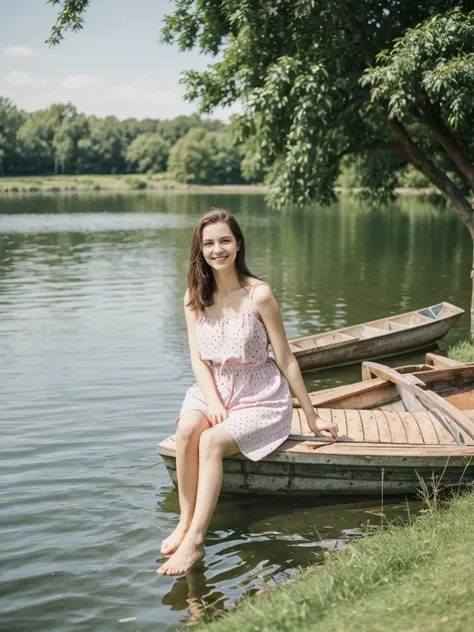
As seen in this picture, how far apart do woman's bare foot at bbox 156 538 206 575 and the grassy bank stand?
373 feet

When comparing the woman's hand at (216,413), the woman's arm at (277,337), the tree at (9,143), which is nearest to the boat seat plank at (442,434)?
the woman's arm at (277,337)

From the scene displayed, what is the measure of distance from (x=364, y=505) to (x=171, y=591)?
2.33m

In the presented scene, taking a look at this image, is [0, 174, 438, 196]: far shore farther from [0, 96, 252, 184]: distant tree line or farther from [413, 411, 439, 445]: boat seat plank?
[413, 411, 439, 445]: boat seat plank

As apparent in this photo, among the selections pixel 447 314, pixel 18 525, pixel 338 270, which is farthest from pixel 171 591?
pixel 338 270

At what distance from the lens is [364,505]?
730 cm

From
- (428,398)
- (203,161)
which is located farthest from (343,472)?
(203,161)

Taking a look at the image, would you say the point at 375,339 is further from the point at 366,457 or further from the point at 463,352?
the point at 366,457

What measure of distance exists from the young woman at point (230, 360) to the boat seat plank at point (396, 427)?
4.23 ft

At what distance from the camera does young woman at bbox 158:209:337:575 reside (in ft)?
19.7

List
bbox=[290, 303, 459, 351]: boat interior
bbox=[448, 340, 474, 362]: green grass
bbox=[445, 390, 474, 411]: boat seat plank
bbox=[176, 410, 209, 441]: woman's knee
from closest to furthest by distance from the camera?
bbox=[176, 410, 209, 441]: woman's knee < bbox=[445, 390, 474, 411]: boat seat plank < bbox=[448, 340, 474, 362]: green grass < bbox=[290, 303, 459, 351]: boat interior

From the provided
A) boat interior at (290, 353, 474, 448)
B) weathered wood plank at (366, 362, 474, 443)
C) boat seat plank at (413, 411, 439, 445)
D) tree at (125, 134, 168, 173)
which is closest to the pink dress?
boat interior at (290, 353, 474, 448)

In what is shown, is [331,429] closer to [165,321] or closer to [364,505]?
[364,505]

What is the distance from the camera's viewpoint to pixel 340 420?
777cm

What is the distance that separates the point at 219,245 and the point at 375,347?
7.99m
